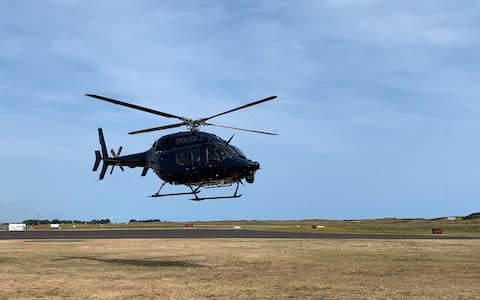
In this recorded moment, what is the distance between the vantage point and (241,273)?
30.5m

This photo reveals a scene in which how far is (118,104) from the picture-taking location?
1150 inches

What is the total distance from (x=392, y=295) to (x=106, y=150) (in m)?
24.0

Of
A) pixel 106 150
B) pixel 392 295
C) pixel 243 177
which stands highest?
pixel 106 150

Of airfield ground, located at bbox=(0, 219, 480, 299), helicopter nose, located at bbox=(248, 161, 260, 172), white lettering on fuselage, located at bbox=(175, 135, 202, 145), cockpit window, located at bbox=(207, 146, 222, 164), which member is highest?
white lettering on fuselage, located at bbox=(175, 135, 202, 145)

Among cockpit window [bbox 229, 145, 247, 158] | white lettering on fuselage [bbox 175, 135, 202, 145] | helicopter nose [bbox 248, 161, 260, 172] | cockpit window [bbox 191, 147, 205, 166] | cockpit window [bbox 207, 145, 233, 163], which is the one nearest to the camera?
helicopter nose [bbox 248, 161, 260, 172]

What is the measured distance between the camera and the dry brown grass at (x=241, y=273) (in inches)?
918

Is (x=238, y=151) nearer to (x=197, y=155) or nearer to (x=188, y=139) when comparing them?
(x=197, y=155)

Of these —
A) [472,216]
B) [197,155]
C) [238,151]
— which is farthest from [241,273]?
[472,216]

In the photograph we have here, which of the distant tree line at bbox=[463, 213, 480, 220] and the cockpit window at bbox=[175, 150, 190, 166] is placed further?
the distant tree line at bbox=[463, 213, 480, 220]

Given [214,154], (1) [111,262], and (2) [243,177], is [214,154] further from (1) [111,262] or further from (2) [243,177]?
(1) [111,262]

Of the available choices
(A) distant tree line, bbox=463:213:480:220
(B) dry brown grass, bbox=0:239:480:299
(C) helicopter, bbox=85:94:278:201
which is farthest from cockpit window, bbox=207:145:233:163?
(A) distant tree line, bbox=463:213:480:220

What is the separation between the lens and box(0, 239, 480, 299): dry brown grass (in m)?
23.3

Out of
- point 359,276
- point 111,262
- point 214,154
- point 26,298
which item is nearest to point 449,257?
point 359,276

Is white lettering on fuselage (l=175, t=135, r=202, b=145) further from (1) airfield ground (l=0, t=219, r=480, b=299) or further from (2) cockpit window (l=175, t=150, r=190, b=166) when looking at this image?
(1) airfield ground (l=0, t=219, r=480, b=299)
